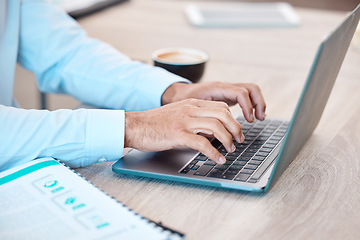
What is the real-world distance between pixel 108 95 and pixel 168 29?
0.60 meters

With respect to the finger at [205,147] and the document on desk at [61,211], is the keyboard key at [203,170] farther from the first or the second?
the document on desk at [61,211]

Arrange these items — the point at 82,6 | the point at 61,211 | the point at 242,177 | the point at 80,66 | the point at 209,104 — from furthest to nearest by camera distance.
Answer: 1. the point at 82,6
2. the point at 80,66
3. the point at 209,104
4. the point at 242,177
5. the point at 61,211

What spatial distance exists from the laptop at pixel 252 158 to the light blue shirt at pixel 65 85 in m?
0.07

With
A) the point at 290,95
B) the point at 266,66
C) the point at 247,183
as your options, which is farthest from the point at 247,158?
the point at 266,66

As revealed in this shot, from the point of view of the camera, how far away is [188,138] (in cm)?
77

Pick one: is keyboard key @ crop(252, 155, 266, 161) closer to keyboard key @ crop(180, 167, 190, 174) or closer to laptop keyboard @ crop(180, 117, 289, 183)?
laptop keyboard @ crop(180, 117, 289, 183)

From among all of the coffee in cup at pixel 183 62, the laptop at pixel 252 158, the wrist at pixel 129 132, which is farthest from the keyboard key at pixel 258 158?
the coffee in cup at pixel 183 62

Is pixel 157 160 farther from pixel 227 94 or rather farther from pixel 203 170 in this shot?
pixel 227 94

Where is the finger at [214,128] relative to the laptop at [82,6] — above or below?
above

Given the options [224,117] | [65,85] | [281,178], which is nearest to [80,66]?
[65,85]

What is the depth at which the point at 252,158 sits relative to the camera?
807 mm

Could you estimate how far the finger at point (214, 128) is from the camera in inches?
30.7

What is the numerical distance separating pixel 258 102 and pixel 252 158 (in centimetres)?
20

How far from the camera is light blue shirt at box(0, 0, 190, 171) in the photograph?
783 millimetres
